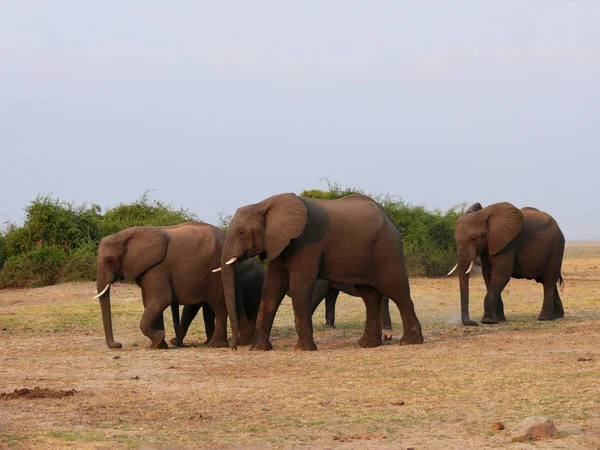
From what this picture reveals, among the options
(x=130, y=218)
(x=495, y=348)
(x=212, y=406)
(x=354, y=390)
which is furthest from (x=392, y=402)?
(x=130, y=218)

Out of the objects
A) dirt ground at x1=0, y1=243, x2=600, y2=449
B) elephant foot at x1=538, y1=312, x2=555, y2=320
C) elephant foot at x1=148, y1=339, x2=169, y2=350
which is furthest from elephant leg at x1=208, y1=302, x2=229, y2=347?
elephant foot at x1=538, y1=312, x2=555, y2=320

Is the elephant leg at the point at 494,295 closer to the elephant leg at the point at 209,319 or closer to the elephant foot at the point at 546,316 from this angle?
the elephant foot at the point at 546,316

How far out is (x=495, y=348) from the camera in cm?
1381

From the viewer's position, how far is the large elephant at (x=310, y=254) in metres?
14.5

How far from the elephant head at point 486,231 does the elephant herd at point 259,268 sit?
8.47 ft

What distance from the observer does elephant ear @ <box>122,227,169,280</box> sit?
51.0 ft

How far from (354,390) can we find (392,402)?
0.91 metres

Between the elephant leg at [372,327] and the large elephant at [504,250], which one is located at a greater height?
the large elephant at [504,250]

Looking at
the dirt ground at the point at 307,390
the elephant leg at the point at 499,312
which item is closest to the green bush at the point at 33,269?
the dirt ground at the point at 307,390

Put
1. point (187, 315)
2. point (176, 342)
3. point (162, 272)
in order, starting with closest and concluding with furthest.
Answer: point (162, 272)
point (176, 342)
point (187, 315)

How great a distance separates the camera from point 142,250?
614 inches

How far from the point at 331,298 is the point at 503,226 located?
3.42m

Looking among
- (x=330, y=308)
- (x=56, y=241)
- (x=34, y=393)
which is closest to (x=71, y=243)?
(x=56, y=241)

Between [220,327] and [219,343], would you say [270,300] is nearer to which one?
[220,327]
